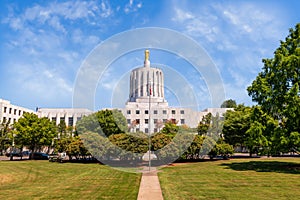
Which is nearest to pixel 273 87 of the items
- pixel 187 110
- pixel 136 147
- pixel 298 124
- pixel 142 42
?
pixel 298 124

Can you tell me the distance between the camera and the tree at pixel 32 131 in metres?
37.2

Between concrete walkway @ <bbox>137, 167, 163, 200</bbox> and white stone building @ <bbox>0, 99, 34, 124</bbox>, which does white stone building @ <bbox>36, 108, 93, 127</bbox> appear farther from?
concrete walkway @ <bbox>137, 167, 163, 200</bbox>

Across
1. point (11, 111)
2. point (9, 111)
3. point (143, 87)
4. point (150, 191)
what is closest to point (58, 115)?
point (11, 111)

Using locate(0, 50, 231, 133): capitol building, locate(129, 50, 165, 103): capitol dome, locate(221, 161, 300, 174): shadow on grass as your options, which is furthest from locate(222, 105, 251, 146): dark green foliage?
locate(129, 50, 165, 103): capitol dome

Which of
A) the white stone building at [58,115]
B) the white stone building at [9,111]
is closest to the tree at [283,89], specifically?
the white stone building at [9,111]

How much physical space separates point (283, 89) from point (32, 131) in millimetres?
31725

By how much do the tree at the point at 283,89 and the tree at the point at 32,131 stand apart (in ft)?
92.8

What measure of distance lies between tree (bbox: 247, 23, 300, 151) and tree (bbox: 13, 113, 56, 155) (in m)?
28.3

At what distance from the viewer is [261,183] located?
15586mm

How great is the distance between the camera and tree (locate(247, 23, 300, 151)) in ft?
68.0

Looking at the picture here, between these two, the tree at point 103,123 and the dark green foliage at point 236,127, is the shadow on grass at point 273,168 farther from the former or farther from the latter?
the tree at point 103,123

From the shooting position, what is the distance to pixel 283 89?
22.8m

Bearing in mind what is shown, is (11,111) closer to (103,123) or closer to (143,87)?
(143,87)

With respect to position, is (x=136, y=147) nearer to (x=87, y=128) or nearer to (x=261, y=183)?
(x=87, y=128)
